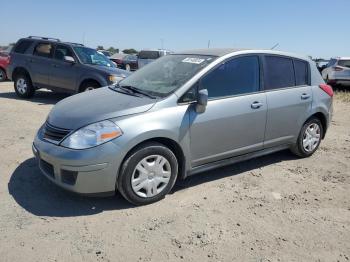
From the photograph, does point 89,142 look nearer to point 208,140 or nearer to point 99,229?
point 99,229

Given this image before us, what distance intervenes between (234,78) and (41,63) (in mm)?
7343

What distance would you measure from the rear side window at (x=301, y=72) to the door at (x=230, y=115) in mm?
Answer: 897

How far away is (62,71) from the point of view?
9922 mm

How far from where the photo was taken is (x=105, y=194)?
12.4 ft

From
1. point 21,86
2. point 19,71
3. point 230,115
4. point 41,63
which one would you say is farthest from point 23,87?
point 230,115

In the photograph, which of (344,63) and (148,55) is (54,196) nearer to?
(344,63)

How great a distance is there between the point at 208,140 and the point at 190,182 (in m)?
0.70

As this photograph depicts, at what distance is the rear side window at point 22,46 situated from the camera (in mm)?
10691

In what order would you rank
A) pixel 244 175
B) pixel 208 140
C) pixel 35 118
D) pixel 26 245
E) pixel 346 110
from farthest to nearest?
1. pixel 346 110
2. pixel 35 118
3. pixel 244 175
4. pixel 208 140
5. pixel 26 245

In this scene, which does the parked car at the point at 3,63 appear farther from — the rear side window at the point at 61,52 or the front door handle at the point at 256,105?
the front door handle at the point at 256,105

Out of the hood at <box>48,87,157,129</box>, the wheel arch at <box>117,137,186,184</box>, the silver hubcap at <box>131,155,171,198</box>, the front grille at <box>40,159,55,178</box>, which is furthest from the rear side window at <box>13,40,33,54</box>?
the silver hubcap at <box>131,155,171,198</box>

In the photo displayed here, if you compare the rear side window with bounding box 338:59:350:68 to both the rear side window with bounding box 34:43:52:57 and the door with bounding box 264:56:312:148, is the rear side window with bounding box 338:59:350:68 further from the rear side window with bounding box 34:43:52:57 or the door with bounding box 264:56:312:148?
the rear side window with bounding box 34:43:52:57

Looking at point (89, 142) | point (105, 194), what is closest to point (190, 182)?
point (105, 194)

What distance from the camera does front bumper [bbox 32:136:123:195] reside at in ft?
11.8
